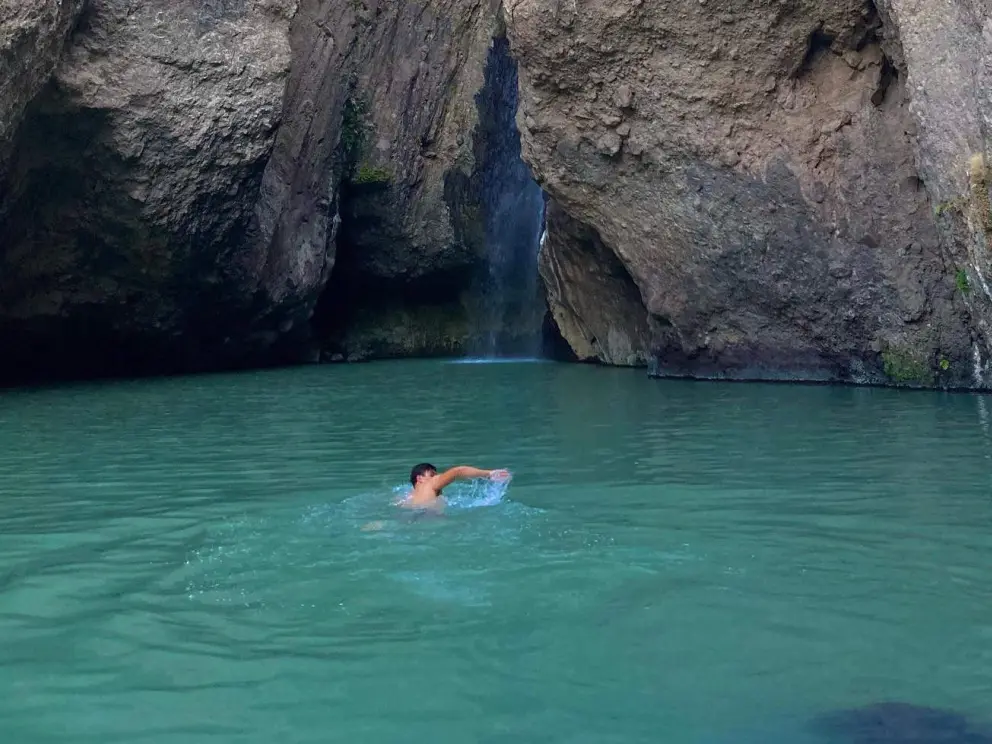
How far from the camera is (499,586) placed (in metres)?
Answer: 5.95

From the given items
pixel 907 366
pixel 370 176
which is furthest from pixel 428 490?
pixel 370 176

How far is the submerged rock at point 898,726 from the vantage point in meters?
3.94

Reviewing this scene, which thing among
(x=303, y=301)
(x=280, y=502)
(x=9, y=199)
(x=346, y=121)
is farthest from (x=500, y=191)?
(x=280, y=502)

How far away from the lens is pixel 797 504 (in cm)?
794

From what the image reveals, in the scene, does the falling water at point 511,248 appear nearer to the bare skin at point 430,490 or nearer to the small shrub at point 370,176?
the small shrub at point 370,176

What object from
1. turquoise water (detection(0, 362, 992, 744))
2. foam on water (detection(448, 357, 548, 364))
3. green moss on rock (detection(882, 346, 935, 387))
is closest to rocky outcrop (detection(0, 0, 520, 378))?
foam on water (detection(448, 357, 548, 364))

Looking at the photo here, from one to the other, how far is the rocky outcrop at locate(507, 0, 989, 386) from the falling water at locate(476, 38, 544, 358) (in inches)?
357

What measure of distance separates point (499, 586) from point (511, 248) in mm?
23837

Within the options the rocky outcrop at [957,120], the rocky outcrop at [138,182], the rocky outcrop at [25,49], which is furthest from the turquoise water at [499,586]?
the rocky outcrop at [138,182]

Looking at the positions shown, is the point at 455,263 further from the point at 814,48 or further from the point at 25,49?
the point at 25,49

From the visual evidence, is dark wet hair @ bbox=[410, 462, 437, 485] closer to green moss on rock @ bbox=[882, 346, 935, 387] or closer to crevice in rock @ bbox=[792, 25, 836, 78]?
green moss on rock @ bbox=[882, 346, 935, 387]

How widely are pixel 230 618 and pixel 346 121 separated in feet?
71.7

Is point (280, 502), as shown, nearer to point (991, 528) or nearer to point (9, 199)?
point (991, 528)

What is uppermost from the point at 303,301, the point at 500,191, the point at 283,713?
the point at 500,191
